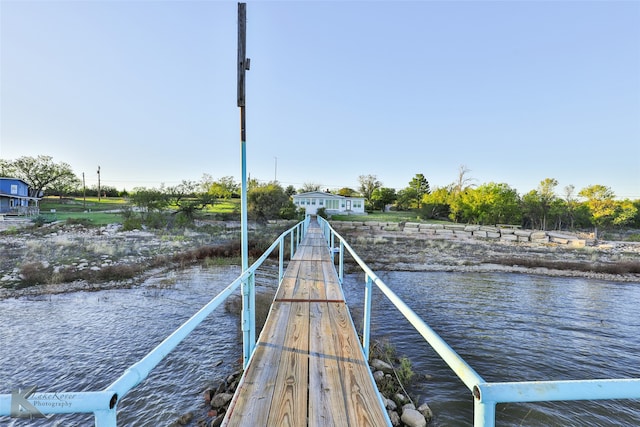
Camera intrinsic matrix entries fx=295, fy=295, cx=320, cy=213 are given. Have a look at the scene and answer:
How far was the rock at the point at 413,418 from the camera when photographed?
3.89 metres

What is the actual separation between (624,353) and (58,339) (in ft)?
38.8

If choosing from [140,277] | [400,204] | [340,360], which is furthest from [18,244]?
[400,204]

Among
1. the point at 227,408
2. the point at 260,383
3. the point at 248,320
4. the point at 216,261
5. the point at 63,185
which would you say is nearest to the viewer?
the point at 260,383

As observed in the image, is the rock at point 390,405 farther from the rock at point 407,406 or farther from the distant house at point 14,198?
the distant house at point 14,198

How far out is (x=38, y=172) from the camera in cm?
4219

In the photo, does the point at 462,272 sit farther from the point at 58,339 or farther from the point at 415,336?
the point at 58,339

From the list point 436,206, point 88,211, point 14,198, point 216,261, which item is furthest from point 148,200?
point 436,206

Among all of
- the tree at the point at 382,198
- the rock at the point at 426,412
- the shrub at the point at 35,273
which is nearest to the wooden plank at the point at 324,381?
the rock at the point at 426,412

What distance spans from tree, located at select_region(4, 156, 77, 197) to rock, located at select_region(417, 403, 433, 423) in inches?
2156

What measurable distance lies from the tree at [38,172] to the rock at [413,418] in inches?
2153

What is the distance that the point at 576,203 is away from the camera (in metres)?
39.9

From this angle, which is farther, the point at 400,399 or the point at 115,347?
the point at 115,347

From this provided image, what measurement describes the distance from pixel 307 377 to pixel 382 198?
52.5 meters

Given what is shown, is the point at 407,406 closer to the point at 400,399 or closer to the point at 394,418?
the point at 400,399
